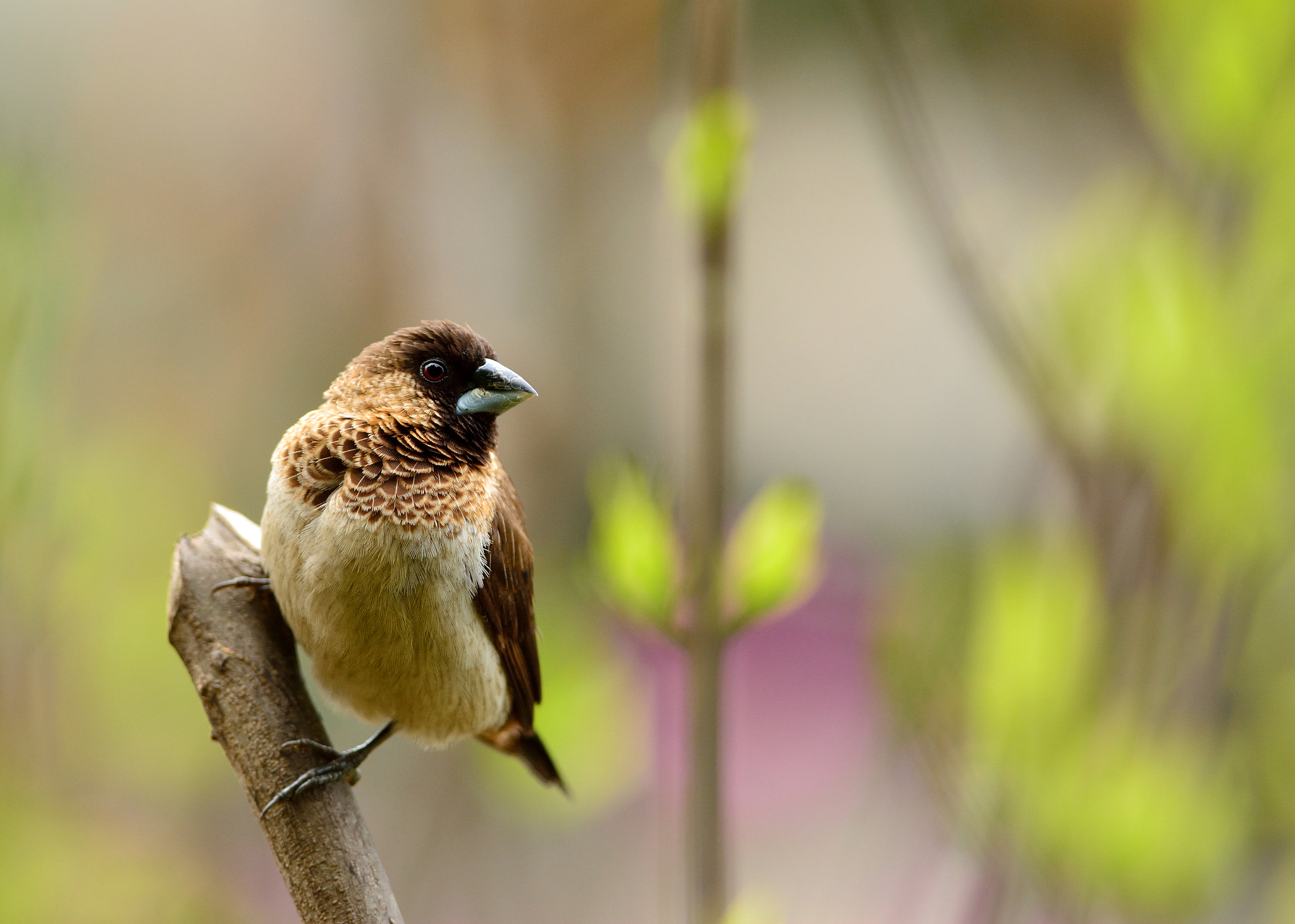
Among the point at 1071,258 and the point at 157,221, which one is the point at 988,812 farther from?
the point at 157,221

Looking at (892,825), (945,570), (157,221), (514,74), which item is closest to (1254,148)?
(945,570)

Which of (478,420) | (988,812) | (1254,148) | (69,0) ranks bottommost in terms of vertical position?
(988,812)

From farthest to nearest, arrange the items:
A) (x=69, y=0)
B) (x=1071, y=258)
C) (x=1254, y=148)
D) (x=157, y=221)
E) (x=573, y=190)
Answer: (x=573, y=190) → (x=157, y=221) → (x=69, y=0) → (x=1071, y=258) → (x=1254, y=148)

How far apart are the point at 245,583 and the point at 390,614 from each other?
0.14m

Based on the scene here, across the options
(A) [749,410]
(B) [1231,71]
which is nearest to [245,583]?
(B) [1231,71]

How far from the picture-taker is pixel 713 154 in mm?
924

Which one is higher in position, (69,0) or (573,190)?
(69,0)

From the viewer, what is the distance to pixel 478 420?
1.12 m

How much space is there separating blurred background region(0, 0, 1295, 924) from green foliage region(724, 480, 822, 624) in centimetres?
10

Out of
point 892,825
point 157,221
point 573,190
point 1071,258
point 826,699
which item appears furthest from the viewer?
point 826,699

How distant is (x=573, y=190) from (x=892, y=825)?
210cm

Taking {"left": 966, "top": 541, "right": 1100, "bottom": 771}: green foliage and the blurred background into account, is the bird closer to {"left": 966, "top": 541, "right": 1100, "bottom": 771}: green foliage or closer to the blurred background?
the blurred background

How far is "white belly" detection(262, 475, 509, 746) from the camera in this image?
3.53ft

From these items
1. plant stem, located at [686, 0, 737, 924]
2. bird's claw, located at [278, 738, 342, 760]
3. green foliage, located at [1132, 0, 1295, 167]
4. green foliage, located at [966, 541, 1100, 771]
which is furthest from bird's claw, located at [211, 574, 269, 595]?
green foliage, located at [1132, 0, 1295, 167]
